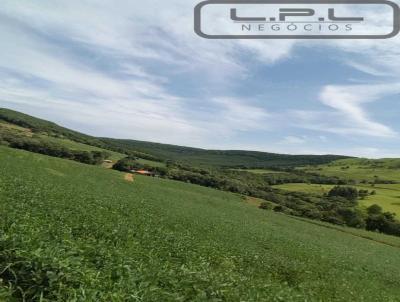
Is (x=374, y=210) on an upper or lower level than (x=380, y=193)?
lower

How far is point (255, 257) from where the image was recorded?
24.6 meters

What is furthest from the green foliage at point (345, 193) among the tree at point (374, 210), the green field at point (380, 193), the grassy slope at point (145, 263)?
the grassy slope at point (145, 263)

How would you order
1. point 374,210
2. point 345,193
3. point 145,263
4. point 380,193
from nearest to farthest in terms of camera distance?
point 145,263, point 374,210, point 345,193, point 380,193

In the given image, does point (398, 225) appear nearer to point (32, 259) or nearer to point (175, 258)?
point (175, 258)

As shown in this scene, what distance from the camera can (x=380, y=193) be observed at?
142375mm

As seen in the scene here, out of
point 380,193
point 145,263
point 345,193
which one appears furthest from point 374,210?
point 145,263

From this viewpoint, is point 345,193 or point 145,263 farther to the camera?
point 345,193

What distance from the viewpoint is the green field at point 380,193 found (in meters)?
118

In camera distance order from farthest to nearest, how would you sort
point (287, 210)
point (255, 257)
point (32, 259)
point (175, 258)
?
point (287, 210), point (255, 257), point (175, 258), point (32, 259)

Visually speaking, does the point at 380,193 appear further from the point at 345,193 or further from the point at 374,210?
the point at 374,210

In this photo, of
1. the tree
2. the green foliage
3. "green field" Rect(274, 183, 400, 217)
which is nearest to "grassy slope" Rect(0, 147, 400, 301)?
the tree

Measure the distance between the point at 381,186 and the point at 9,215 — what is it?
164397 millimetres

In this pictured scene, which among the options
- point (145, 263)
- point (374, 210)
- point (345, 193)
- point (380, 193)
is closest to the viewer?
point (145, 263)

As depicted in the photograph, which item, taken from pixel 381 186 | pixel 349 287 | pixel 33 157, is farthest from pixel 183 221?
pixel 381 186
